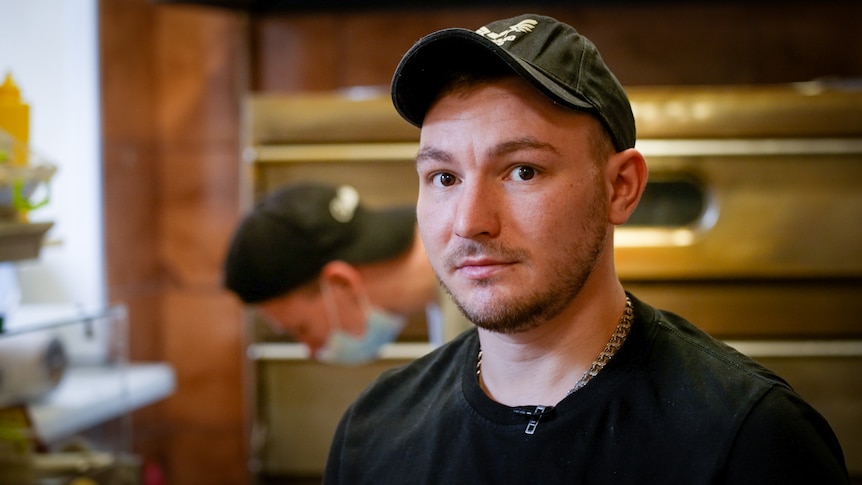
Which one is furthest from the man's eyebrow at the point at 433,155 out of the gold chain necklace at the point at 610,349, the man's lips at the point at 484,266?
the gold chain necklace at the point at 610,349

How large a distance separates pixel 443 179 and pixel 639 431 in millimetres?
311

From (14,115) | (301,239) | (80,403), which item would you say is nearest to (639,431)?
(14,115)

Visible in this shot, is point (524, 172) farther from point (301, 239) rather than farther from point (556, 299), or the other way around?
point (301, 239)

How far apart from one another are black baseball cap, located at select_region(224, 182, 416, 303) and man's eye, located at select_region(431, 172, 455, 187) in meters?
1.14

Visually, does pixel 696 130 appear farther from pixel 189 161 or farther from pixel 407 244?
pixel 189 161

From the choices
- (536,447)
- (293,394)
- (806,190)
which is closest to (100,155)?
(293,394)

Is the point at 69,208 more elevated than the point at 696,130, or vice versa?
the point at 696,130

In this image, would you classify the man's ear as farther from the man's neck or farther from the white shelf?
the white shelf

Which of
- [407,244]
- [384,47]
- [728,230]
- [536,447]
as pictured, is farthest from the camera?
[384,47]

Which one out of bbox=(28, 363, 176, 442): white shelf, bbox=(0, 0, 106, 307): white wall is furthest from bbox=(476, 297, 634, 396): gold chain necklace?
bbox=(0, 0, 106, 307): white wall

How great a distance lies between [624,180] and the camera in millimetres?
978

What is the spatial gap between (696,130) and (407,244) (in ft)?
2.63

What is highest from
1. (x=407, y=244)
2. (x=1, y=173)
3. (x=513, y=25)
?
(x=513, y=25)

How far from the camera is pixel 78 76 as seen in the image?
2.82 meters
